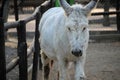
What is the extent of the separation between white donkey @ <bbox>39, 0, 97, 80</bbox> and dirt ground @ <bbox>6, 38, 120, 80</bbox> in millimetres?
1301

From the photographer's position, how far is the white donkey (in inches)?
170

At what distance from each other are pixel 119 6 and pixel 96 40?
1722 millimetres

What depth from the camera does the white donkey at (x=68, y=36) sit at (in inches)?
170

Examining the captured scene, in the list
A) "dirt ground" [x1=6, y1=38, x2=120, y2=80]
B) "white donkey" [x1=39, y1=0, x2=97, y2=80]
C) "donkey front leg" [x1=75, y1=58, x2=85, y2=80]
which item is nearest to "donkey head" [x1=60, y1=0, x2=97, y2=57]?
"white donkey" [x1=39, y1=0, x2=97, y2=80]

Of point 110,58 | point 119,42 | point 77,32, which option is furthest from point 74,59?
point 119,42

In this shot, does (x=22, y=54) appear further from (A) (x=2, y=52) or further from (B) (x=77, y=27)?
(B) (x=77, y=27)

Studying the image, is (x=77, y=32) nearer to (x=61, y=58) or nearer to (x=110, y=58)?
(x=61, y=58)

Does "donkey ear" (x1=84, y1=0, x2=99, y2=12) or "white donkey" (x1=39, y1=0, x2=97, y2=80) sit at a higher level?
"donkey ear" (x1=84, y1=0, x2=99, y2=12)

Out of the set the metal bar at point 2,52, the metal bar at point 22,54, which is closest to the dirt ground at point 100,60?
the metal bar at point 22,54

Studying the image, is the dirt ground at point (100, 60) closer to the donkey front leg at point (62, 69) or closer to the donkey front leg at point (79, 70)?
the donkey front leg at point (62, 69)

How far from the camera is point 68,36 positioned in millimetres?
4598

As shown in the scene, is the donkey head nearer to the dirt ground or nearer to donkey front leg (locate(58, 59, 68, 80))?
donkey front leg (locate(58, 59, 68, 80))

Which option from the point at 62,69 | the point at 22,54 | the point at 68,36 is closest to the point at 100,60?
the point at 62,69

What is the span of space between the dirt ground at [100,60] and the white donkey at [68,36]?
130 cm
